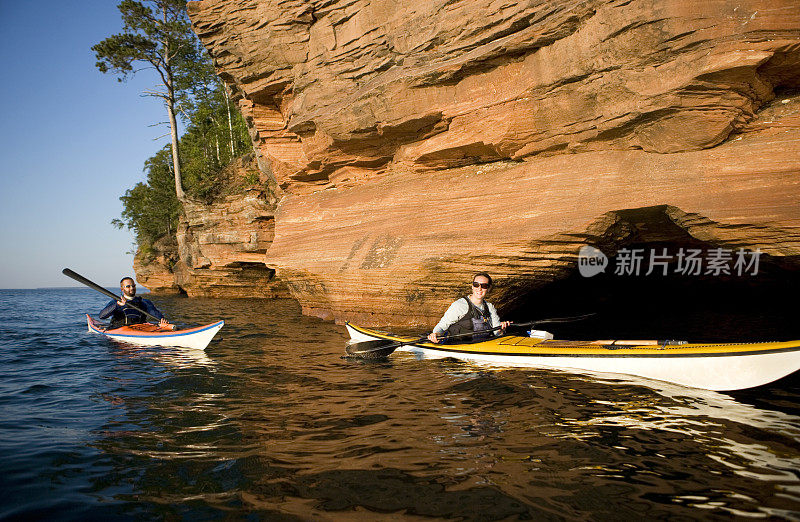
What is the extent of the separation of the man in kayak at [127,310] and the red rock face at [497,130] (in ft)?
13.3

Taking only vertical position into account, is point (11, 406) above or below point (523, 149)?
below

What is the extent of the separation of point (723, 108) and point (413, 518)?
7.93m

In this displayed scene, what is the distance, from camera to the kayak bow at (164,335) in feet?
30.3

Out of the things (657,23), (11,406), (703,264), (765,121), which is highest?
(657,23)

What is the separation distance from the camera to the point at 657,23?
733cm

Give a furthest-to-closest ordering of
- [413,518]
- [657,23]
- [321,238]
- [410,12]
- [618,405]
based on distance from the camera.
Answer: [321,238]
[410,12]
[657,23]
[618,405]
[413,518]

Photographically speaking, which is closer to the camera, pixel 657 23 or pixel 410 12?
pixel 657 23

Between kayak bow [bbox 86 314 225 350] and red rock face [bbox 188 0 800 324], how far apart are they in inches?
152

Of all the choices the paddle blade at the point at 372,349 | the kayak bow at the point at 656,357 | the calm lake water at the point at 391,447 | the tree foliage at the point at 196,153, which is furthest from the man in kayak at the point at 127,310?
the tree foliage at the point at 196,153

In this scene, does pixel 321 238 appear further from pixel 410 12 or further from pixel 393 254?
pixel 410 12

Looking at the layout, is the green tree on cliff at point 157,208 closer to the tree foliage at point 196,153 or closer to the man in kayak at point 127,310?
the tree foliage at point 196,153

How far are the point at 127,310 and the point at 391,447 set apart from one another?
359 inches

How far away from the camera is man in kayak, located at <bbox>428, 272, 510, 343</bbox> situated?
806cm

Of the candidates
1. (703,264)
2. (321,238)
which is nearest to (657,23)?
(703,264)
